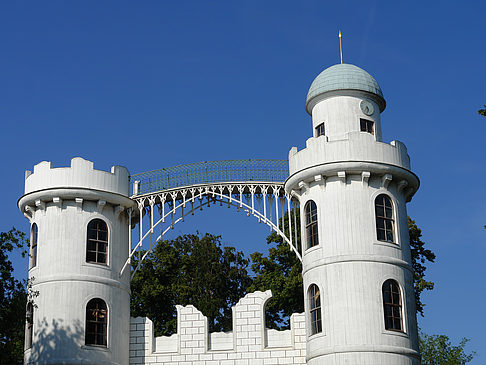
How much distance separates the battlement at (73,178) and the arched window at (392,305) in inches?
492

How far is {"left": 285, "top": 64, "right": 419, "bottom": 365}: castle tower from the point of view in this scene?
29656 millimetres

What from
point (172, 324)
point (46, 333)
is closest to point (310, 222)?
point (46, 333)

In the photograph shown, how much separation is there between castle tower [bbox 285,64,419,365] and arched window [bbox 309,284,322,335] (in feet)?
0.13

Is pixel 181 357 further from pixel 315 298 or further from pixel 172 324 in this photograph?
pixel 172 324

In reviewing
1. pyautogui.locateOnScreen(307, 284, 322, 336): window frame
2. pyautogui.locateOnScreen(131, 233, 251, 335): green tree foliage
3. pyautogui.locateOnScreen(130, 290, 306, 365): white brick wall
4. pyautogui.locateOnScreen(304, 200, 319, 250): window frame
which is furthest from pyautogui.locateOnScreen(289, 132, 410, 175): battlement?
pyautogui.locateOnScreen(131, 233, 251, 335): green tree foliage

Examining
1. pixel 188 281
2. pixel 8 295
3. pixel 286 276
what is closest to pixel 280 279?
pixel 286 276

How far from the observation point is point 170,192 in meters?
35.4

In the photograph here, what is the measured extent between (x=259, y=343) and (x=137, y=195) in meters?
8.76

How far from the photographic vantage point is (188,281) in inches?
2119

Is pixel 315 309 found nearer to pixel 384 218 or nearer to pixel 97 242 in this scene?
pixel 384 218

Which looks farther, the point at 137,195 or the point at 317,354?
the point at 137,195

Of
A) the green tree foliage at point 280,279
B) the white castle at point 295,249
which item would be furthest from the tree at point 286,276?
the white castle at point 295,249

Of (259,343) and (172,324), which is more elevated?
(172,324)

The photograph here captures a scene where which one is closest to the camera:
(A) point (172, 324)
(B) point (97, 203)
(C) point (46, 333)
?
(C) point (46, 333)
